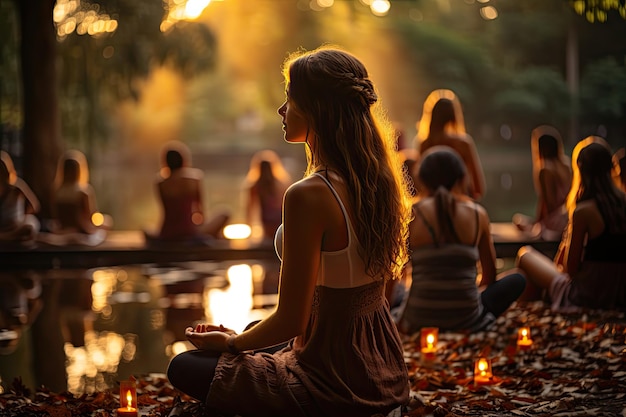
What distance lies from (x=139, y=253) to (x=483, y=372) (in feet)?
21.2

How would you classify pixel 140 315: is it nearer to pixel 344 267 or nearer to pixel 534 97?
pixel 344 267

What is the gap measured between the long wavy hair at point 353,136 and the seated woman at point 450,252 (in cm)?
230

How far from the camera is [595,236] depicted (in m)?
6.32

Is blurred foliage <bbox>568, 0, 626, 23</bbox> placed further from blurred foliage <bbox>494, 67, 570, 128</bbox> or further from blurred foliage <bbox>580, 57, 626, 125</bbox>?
blurred foliage <bbox>494, 67, 570, 128</bbox>

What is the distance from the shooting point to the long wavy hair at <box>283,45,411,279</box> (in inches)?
134

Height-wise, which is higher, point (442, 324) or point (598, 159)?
point (598, 159)

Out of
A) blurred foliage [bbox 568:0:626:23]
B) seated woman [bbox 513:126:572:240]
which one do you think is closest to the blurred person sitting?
blurred foliage [bbox 568:0:626:23]

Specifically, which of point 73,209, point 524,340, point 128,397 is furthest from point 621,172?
point 73,209

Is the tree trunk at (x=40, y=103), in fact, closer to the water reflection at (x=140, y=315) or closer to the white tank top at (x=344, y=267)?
the water reflection at (x=140, y=315)

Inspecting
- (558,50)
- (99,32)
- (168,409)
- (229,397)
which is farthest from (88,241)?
(558,50)

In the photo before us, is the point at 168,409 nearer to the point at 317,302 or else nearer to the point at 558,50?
the point at 317,302

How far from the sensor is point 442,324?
5.86 m

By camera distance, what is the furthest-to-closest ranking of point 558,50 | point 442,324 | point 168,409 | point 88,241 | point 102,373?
point 558,50
point 88,241
point 442,324
point 102,373
point 168,409

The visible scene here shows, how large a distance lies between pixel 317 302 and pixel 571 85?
19504 millimetres
